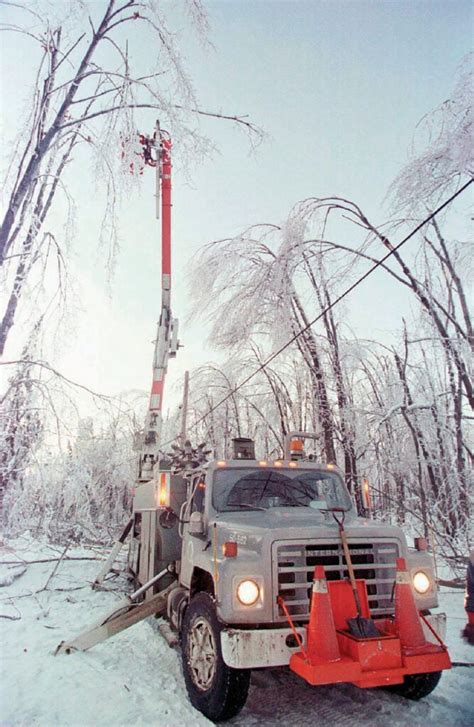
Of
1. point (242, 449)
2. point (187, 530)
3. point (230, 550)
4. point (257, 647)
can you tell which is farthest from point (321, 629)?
point (242, 449)

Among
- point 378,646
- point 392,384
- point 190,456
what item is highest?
point 392,384

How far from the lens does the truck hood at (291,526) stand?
4130 mm

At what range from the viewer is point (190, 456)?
24.6 feet

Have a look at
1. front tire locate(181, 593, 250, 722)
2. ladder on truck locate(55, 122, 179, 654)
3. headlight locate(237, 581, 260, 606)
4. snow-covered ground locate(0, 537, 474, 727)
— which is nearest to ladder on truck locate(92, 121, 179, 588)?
ladder on truck locate(55, 122, 179, 654)

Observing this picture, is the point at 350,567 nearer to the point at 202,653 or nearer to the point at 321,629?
the point at 321,629

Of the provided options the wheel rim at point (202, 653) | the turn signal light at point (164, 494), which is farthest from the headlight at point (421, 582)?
the turn signal light at point (164, 494)

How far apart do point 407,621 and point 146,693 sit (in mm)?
2537

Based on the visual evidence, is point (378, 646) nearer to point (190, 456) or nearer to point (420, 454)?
point (190, 456)

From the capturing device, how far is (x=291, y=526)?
4363 mm

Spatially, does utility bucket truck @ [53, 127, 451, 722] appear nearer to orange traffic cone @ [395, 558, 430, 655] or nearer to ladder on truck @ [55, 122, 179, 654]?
orange traffic cone @ [395, 558, 430, 655]

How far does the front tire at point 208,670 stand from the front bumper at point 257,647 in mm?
267

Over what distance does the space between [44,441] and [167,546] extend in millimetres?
2451

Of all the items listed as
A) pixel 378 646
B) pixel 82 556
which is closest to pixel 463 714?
pixel 378 646

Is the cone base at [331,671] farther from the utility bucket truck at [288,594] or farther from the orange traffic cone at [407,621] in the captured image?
the orange traffic cone at [407,621]
